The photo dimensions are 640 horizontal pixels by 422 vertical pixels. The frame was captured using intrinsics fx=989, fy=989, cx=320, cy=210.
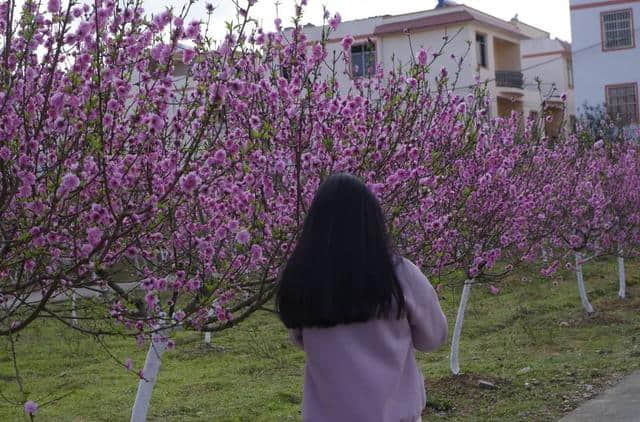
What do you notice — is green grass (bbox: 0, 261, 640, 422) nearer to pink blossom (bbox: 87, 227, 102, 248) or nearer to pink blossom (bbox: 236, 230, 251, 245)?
pink blossom (bbox: 236, 230, 251, 245)

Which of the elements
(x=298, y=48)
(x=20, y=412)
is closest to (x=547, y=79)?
(x=20, y=412)

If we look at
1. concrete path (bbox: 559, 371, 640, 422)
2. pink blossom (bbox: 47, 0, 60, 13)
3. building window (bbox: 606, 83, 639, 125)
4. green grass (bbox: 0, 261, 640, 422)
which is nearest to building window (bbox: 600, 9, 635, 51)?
building window (bbox: 606, 83, 639, 125)

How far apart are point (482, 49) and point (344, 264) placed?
32.6 m

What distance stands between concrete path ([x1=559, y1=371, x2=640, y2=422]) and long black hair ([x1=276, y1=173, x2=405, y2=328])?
226 inches

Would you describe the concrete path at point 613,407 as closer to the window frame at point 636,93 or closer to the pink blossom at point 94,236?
the pink blossom at point 94,236

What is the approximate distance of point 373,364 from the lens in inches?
144

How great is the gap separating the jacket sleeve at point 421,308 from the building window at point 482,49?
31906 mm

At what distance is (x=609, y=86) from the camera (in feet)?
115

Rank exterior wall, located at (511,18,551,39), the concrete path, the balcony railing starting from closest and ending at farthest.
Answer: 1. the concrete path
2. the balcony railing
3. exterior wall, located at (511,18,551,39)

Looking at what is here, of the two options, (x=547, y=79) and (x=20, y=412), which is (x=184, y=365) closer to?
(x=20, y=412)

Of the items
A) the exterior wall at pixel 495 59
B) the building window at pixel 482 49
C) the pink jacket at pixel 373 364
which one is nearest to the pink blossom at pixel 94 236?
the pink jacket at pixel 373 364

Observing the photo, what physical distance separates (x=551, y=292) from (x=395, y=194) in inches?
572

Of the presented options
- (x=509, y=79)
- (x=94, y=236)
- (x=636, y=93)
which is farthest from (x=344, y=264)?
(x=509, y=79)

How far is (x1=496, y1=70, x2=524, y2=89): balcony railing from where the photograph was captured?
3555 cm
